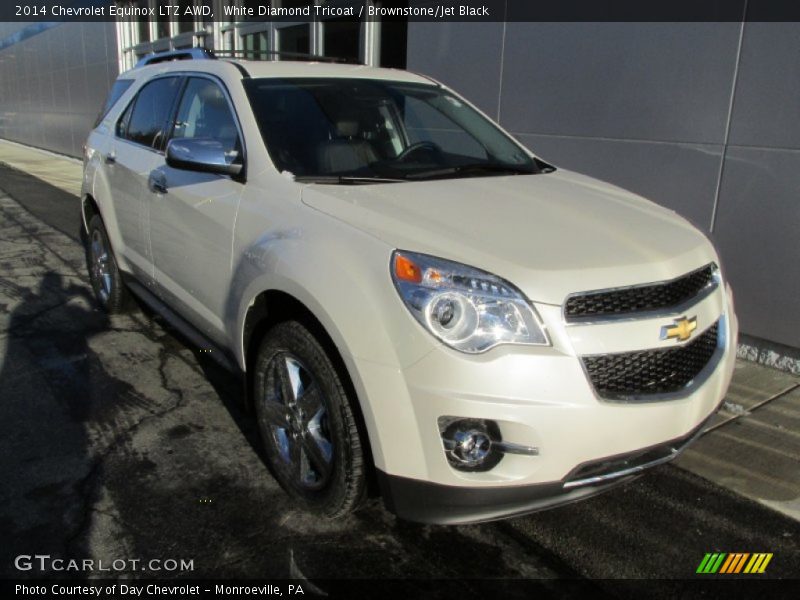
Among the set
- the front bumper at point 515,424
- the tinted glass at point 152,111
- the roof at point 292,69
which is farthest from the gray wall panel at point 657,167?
the tinted glass at point 152,111

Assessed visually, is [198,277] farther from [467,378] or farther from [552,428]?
[552,428]

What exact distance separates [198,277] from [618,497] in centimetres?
228

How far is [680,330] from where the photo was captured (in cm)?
247

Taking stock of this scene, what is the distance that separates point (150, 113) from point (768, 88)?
163 inches

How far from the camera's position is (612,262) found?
2.44 m

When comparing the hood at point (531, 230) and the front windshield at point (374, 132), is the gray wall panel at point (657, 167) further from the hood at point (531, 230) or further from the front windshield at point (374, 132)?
the hood at point (531, 230)

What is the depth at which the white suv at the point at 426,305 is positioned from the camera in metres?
2.24

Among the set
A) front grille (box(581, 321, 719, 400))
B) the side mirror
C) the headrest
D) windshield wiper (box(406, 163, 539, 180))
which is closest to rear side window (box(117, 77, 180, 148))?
the side mirror

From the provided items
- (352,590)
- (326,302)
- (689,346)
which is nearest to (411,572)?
(352,590)

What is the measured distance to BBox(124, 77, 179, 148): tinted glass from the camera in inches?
169

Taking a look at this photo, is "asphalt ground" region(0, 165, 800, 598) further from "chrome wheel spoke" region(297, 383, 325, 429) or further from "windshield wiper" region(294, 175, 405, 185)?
"windshield wiper" region(294, 175, 405, 185)

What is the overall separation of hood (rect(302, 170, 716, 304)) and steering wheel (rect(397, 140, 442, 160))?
380mm

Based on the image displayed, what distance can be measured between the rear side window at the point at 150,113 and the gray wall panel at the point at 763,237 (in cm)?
385

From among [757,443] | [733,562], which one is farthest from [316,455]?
[757,443]
